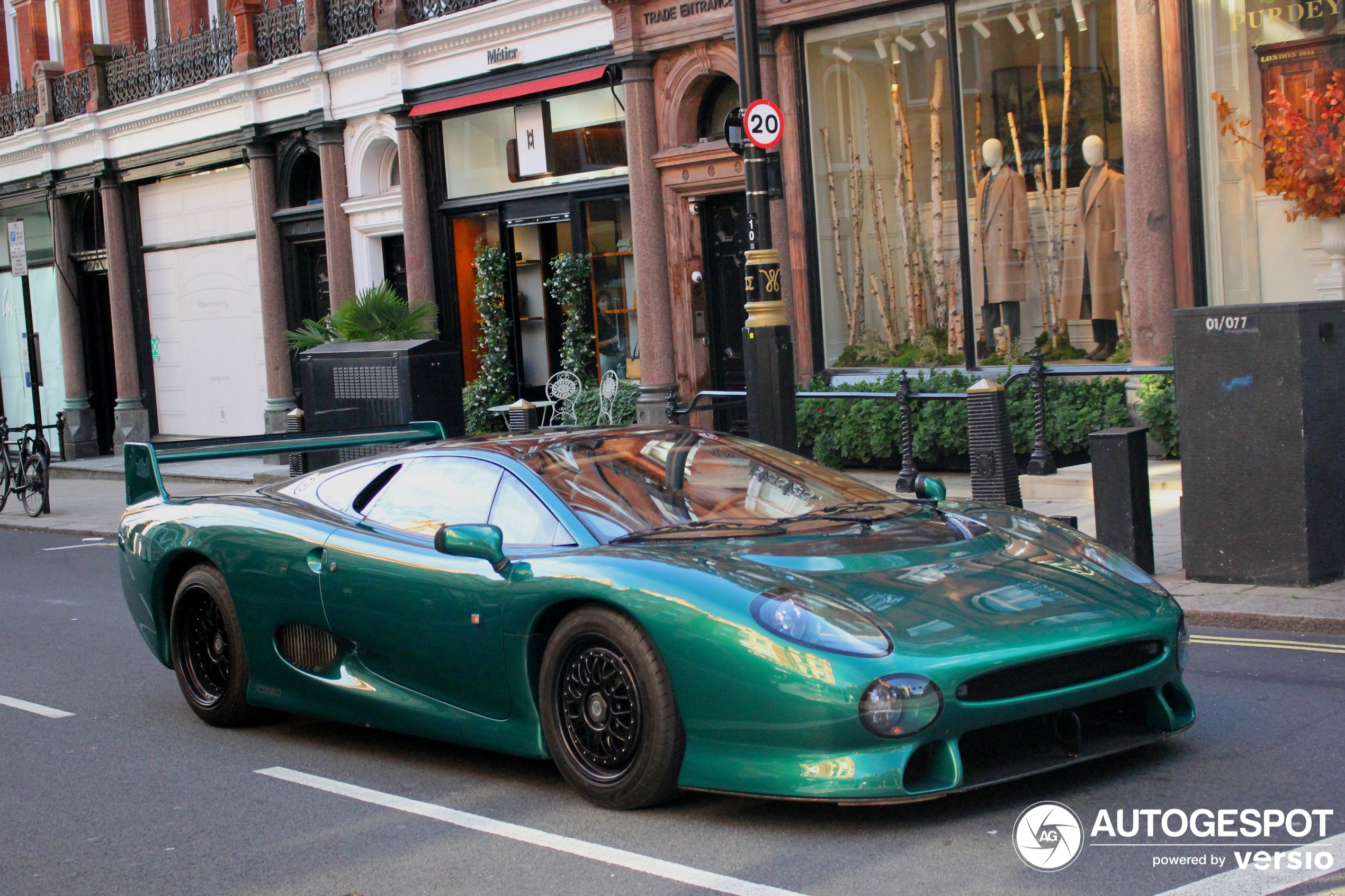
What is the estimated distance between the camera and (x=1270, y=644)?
745 centimetres

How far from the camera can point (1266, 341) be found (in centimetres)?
822

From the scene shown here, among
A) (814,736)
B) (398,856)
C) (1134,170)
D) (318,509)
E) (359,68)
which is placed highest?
(359,68)

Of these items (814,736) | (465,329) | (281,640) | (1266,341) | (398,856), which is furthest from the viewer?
(465,329)

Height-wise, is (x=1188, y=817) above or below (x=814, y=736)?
below

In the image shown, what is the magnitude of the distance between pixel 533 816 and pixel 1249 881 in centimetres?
235

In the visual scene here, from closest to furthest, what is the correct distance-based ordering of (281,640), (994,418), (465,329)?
(281,640)
(994,418)
(465,329)

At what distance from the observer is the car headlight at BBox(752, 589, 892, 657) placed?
186 inches

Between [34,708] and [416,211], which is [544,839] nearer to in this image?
[34,708]

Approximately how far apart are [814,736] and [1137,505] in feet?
16.2

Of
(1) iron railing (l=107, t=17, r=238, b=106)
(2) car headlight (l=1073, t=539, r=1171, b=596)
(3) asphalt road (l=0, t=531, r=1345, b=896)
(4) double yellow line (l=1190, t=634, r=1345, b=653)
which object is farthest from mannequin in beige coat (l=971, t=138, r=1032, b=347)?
(1) iron railing (l=107, t=17, r=238, b=106)

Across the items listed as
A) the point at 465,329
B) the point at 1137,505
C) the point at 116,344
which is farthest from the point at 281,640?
the point at 116,344

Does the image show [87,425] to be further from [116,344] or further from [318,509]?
[318,509]

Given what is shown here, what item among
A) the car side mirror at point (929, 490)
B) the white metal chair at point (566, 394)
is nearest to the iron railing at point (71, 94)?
the white metal chair at point (566, 394)

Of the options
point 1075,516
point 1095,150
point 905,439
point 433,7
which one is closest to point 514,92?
point 433,7
